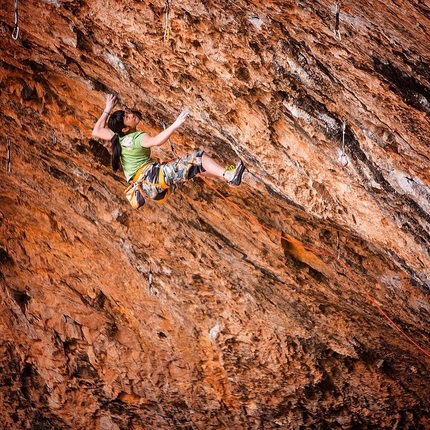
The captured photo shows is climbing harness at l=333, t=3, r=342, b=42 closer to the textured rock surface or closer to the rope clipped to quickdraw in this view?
the textured rock surface

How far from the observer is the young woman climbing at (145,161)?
21.0 feet

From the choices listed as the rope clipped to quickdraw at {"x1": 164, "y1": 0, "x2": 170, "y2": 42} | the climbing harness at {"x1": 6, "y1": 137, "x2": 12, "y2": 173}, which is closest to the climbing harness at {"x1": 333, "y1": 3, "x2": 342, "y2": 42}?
the rope clipped to quickdraw at {"x1": 164, "y1": 0, "x2": 170, "y2": 42}

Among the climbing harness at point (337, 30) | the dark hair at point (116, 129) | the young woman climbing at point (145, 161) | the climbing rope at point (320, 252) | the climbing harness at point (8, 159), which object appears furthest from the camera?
the climbing harness at point (8, 159)

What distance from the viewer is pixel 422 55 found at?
17.4 ft

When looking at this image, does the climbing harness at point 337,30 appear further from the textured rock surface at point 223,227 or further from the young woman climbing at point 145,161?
the young woman climbing at point 145,161

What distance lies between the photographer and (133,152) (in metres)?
6.66

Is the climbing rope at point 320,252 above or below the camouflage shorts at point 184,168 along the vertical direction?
below

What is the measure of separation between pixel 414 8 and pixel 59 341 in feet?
27.2

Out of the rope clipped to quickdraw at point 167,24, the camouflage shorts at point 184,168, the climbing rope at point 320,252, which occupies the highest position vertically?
the rope clipped to quickdraw at point 167,24

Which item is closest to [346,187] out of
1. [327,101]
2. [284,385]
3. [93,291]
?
[327,101]

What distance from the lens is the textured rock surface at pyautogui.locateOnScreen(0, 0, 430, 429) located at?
5.77 m

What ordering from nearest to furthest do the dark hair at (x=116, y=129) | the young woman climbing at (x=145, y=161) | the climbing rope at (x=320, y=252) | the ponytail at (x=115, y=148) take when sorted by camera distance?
the young woman climbing at (x=145, y=161), the dark hair at (x=116, y=129), the ponytail at (x=115, y=148), the climbing rope at (x=320, y=252)

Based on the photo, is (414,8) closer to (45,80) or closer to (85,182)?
(45,80)

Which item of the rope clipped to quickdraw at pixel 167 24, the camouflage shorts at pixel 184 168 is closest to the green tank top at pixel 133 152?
the camouflage shorts at pixel 184 168
